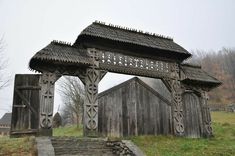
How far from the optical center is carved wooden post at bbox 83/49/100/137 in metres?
12.9

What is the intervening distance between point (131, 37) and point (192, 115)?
6315 mm

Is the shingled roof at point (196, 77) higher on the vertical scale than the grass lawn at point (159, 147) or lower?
higher

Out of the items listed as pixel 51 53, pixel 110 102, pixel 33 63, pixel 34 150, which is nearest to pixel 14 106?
pixel 33 63

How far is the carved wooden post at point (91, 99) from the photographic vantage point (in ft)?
42.2

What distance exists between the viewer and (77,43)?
46.9 ft

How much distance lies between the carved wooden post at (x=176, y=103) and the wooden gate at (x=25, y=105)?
785 centimetres

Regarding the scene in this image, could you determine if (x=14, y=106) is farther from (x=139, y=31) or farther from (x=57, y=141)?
(x=139, y=31)

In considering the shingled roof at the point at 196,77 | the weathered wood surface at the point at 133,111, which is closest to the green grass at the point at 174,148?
the weathered wood surface at the point at 133,111

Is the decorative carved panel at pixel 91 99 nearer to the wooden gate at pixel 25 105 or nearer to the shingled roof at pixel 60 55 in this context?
the shingled roof at pixel 60 55

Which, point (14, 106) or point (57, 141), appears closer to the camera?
point (57, 141)

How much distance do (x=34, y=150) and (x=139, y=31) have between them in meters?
10.0

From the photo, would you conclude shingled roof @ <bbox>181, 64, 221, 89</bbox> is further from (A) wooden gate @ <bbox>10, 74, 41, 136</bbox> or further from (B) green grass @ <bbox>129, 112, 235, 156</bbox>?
(A) wooden gate @ <bbox>10, 74, 41, 136</bbox>

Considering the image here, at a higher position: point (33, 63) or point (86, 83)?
point (33, 63)

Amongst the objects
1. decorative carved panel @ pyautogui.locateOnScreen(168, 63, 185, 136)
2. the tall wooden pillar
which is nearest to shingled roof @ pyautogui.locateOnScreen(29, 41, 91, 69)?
the tall wooden pillar
